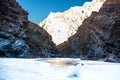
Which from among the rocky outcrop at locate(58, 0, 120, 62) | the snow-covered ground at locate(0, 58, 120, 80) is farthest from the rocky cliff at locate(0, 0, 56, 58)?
the snow-covered ground at locate(0, 58, 120, 80)

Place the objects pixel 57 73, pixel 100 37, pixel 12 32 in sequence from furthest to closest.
→ pixel 100 37, pixel 12 32, pixel 57 73

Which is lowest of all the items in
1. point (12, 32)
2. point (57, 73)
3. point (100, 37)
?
point (57, 73)

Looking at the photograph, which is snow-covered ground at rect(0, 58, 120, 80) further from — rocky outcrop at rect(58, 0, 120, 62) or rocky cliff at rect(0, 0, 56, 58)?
rocky outcrop at rect(58, 0, 120, 62)

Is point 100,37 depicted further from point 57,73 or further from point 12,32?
point 57,73

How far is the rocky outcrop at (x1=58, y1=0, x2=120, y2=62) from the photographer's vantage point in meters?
92.5

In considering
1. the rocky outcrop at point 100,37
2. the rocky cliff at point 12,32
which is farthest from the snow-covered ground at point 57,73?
the rocky outcrop at point 100,37

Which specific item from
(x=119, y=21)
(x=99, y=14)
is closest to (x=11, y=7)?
(x=119, y=21)

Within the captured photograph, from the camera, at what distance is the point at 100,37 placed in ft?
393

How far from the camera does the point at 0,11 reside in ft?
293

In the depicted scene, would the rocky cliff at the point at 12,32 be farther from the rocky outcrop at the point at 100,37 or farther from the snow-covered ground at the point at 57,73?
the snow-covered ground at the point at 57,73

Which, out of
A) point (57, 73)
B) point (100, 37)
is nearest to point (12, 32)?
point (100, 37)

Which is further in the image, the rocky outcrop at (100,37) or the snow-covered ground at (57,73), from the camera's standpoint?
the rocky outcrop at (100,37)

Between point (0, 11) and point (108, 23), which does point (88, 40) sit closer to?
point (108, 23)

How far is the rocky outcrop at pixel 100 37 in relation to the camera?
3643 inches
